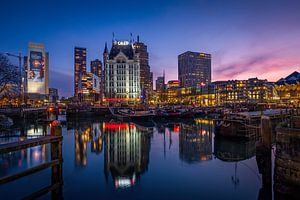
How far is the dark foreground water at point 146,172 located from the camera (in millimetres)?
16984

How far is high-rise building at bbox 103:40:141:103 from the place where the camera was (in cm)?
16512

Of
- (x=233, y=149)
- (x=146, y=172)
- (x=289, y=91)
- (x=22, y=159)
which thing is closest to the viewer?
(x=146, y=172)

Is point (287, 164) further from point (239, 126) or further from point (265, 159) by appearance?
point (239, 126)

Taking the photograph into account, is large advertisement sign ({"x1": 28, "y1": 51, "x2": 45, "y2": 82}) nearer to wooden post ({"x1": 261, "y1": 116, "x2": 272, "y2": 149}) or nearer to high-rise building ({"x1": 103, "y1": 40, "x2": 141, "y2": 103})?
high-rise building ({"x1": 103, "y1": 40, "x2": 141, "y2": 103})

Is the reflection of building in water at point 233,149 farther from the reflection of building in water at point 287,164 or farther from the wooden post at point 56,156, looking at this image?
the wooden post at point 56,156

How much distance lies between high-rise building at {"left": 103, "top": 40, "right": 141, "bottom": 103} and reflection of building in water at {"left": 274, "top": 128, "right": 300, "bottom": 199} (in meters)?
149

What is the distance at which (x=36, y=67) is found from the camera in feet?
609

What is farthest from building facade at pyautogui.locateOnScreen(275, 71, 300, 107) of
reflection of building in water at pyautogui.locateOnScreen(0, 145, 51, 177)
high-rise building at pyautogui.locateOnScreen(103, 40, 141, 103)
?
reflection of building in water at pyautogui.locateOnScreen(0, 145, 51, 177)

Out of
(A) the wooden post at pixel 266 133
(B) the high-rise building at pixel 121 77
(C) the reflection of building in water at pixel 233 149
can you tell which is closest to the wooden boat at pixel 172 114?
(C) the reflection of building in water at pixel 233 149

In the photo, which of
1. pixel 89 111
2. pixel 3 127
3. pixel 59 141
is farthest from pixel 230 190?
pixel 89 111

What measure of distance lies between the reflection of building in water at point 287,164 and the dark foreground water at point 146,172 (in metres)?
2.21

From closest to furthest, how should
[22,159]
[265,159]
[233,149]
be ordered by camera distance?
[265,159], [22,159], [233,149]

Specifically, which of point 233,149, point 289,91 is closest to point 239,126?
point 233,149

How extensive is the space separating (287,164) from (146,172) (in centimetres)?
1351
